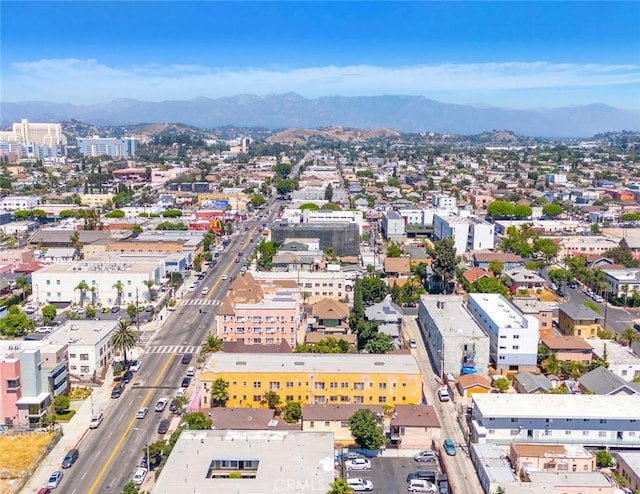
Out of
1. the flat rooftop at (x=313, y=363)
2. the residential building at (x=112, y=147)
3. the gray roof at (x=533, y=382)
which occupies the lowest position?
the gray roof at (x=533, y=382)

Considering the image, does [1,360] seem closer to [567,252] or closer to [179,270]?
[179,270]

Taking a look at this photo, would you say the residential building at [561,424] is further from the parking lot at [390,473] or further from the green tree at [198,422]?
the green tree at [198,422]

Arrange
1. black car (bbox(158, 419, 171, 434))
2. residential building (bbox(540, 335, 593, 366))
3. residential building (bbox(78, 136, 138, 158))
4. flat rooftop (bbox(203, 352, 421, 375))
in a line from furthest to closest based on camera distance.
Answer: residential building (bbox(78, 136, 138, 158))
residential building (bbox(540, 335, 593, 366))
flat rooftop (bbox(203, 352, 421, 375))
black car (bbox(158, 419, 171, 434))

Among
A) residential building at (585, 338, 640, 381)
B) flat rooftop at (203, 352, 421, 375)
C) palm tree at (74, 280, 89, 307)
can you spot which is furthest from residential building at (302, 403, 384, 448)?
palm tree at (74, 280, 89, 307)

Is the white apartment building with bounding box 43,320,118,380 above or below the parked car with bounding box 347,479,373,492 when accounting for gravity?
above

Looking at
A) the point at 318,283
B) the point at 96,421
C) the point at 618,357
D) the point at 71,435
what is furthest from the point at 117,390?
the point at 618,357

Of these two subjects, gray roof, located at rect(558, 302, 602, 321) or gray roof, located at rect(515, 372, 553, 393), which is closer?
gray roof, located at rect(515, 372, 553, 393)

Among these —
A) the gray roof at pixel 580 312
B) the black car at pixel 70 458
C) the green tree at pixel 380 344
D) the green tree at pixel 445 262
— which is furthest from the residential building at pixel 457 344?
the black car at pixel 70 458

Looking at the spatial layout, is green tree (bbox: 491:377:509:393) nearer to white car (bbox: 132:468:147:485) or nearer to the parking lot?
the parking lot
